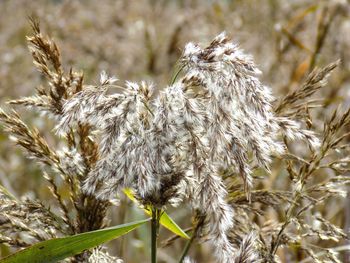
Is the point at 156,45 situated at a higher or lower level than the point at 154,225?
higher

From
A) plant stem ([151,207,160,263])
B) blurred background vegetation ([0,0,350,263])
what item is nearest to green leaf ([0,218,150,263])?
plant stem ([151,207,160,263])

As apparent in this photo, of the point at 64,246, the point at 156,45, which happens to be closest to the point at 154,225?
the point at 64,246

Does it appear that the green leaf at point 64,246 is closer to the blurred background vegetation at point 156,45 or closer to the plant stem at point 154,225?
the plant stem at point 154,225

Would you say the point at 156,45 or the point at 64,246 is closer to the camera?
the point at 64,246

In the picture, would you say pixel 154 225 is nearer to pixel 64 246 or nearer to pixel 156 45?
pixel 64 246

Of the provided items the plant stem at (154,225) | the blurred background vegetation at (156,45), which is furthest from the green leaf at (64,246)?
the blurred background vegetation at (156,45)

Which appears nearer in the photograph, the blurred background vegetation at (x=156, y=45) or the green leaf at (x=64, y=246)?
the green leaf at (x=64, y=246)

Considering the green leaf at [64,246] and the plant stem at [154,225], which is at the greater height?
the plant stem at [154,225]
